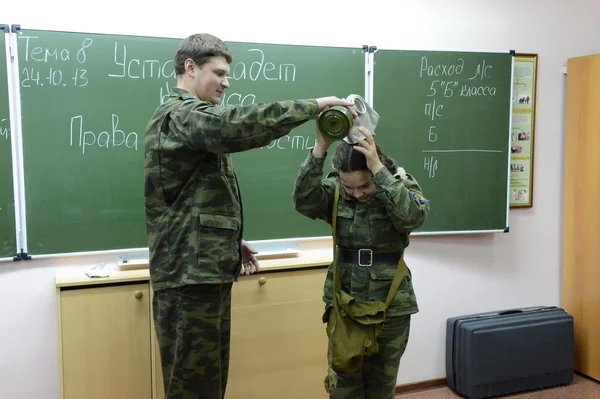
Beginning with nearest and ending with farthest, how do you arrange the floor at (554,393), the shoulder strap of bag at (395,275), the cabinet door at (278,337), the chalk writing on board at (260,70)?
the shoulder strap of bag at (395,275) → the cabinet door at (278,337) → the chalk writing on board at (260,70) → the floor at (554,393)

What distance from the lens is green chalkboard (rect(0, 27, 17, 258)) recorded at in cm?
236

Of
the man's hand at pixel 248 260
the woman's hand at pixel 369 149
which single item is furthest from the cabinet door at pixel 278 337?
the woman's hand at pixel 369 149

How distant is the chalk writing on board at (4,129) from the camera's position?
238 cm

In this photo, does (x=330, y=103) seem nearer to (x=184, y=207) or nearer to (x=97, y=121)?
(x=184, y=207)

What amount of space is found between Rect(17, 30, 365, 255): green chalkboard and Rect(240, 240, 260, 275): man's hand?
17.4 inches

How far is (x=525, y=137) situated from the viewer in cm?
331

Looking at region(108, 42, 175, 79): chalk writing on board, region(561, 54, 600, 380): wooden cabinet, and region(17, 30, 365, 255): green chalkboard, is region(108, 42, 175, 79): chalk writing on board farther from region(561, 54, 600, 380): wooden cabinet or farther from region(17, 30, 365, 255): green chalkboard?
region(561, 54, 600, 380): wooden cabinet

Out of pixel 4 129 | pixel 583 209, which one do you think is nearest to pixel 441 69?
pixel 583 209

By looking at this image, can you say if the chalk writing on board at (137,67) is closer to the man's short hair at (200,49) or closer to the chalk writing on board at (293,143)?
the chalk writing on board at (293,143)

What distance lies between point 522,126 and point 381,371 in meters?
1.95

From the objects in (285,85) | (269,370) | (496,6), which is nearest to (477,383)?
(269,370)

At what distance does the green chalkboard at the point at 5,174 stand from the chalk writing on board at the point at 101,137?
0.82 ft

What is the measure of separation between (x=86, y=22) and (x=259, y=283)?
1361mm

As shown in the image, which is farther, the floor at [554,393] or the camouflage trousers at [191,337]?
the floor at [554,393]
